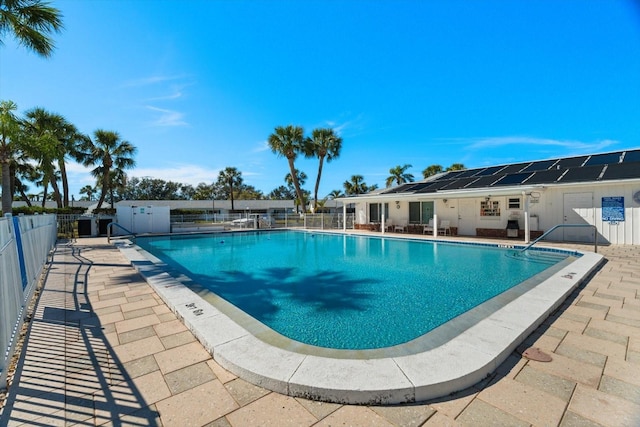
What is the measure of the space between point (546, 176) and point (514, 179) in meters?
1.23

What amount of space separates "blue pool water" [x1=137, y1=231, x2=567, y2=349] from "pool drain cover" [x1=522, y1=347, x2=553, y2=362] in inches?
50.7

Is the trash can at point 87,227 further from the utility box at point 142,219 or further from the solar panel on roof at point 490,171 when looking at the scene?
the solar panel on roof at point 490,171

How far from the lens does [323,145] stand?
24.0m

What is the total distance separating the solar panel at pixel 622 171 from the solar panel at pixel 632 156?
848 mm

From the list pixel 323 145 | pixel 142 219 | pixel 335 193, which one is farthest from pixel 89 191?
pixel 323 145

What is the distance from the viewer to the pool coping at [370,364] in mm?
2160

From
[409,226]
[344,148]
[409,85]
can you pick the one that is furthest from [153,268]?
[344,148]

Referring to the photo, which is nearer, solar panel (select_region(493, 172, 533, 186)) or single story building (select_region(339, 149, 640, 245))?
single story building (select_region(339, 149, 640, 245))

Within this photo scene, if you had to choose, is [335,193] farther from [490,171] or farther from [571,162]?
[571,162]

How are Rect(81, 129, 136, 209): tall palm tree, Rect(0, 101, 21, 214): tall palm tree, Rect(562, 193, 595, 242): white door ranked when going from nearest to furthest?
Rect(0, 101, 21, 214): tall palm tree < Rect(562, 193, 595, 242): white door < Rect(81, 129, 136, 209): tall palm tree

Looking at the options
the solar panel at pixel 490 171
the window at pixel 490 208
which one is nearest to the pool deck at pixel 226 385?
the window at pixel 490 208

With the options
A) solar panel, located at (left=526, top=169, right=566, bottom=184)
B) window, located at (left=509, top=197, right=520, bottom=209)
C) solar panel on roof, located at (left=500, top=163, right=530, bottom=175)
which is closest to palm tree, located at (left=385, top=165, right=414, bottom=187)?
solar panel on roof, located at (left=500, top=163, right=530, bottom=175)

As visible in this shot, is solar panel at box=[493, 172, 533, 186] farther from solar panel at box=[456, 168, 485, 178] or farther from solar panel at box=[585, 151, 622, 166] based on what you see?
solar panel at box=[456, 168, 485, 178]

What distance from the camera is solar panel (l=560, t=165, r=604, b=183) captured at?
37.6 feet
